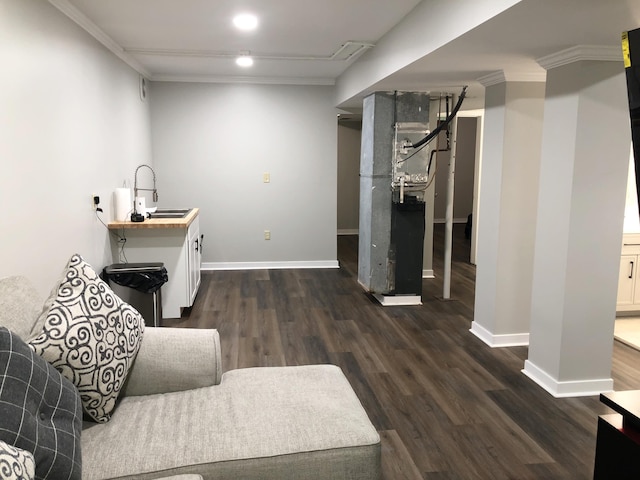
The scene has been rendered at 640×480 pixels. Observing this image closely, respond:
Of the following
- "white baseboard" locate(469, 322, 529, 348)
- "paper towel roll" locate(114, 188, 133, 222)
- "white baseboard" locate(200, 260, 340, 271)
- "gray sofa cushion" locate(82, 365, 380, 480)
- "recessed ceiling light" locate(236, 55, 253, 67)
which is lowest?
"white baseboard" locate(469, 322, 529, 348)

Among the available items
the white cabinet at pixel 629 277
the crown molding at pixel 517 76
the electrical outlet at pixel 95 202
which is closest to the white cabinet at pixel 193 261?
the electrical outlet at pixel 95 202

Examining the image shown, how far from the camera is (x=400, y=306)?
16.3ft

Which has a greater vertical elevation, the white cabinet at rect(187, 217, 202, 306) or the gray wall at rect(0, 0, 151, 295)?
the gray wall at rect(0, 0, 151, 295)

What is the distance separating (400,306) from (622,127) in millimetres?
2581

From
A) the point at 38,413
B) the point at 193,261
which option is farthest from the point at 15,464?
the point at 193,261

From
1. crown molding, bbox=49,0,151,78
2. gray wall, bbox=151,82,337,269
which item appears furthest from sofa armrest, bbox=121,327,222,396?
gray wall, bbox=151,82,337,269

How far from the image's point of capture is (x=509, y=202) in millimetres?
3789

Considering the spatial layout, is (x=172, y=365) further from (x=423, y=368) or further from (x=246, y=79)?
(x=246, y=79)

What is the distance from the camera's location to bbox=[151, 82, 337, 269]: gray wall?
618cm

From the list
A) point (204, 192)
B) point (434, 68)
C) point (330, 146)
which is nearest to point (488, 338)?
point (434, 68)

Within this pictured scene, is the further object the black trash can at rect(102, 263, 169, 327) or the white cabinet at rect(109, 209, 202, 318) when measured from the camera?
Answer: the white cabinet at rect(109, 209, 202, 318)

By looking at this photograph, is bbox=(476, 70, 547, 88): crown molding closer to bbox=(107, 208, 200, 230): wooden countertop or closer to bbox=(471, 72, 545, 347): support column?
bbox=(471, 72, 545, 347): support column

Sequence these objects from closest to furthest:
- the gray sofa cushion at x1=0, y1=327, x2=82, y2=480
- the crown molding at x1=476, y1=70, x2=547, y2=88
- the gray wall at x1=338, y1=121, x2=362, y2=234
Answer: the gray sofa cushion at x1=0, y1=327, x2=82, y2=480 < the crown molding at x1=476, y1=70, x2=547, y2=88 < the gray wall at x1=338, y1=121, x2=362, y2=234

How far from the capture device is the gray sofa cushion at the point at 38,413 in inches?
52.9
